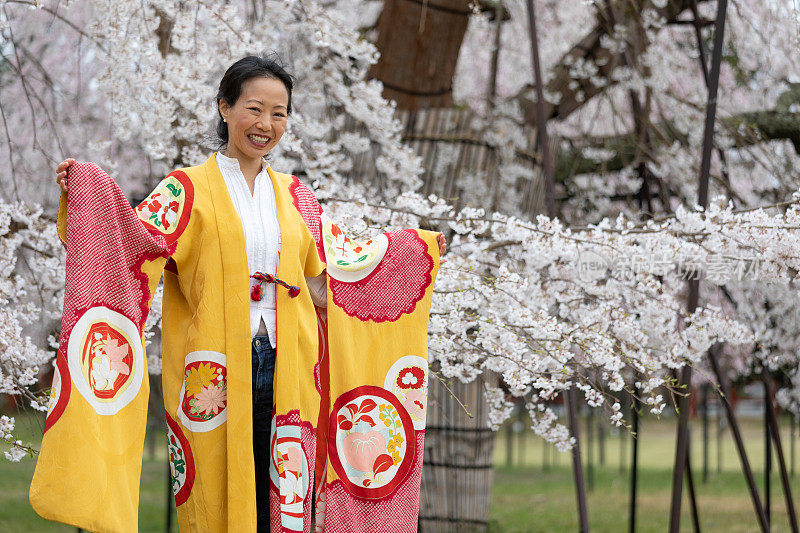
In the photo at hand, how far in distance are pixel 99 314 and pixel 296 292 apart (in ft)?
1.42

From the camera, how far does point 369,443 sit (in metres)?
2.17

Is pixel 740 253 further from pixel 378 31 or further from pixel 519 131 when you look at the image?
pixel 378 31

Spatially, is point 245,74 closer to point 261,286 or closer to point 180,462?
point 261,286

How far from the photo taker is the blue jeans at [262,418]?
1.93 metres

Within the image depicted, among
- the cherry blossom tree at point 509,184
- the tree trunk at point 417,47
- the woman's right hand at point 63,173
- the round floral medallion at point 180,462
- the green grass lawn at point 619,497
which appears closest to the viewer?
the woman's right hand at point 63,173

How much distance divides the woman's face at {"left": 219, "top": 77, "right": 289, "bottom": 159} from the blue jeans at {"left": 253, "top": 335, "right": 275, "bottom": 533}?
45 centimetres

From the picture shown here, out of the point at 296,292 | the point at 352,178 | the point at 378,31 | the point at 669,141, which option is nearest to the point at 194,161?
the point at 352,178

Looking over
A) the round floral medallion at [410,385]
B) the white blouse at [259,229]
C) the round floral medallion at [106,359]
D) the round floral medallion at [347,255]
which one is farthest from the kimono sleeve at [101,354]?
the round floral medallion at [410,385]

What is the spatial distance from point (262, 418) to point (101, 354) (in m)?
0.39

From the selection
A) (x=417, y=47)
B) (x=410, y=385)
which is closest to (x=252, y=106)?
(x=410, y=385)

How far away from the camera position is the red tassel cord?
1925mm

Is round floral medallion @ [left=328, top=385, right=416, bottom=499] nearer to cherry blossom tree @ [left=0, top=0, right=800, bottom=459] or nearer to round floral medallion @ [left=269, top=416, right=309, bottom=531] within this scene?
round floral medallion @ [left=269, top=416, right=309, bottom=531]

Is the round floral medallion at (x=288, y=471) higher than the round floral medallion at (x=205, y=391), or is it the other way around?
the round floral medallion at (x=205, y=391)

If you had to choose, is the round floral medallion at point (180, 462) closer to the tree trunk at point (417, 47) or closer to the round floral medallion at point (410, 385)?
the round floral medallion at point (410, 385)
